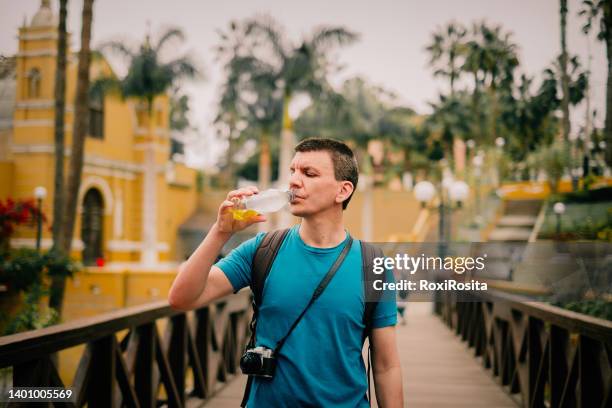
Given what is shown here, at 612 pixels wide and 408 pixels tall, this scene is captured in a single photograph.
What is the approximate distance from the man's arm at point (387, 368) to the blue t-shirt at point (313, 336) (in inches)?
3.4

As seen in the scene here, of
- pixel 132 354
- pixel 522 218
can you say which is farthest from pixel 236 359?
pixel 522 218

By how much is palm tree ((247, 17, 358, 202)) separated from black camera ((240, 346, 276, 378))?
18.8 meters

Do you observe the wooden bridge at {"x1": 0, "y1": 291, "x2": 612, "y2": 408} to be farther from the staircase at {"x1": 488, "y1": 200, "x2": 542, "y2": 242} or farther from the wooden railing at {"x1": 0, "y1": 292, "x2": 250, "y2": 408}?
the staircase at {"x1": 488, "y1": 200, "x2": 542, "y2": 242}

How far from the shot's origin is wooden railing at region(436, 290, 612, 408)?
11.5 feet

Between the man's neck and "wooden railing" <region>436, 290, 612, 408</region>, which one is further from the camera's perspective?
"wooden railing" <region>436, 290, 612, 408</region>

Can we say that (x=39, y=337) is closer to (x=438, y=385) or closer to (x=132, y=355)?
(x=132, y=355)

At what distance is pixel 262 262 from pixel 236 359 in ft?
17.8

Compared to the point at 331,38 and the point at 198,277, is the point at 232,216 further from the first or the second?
the point at 331,38

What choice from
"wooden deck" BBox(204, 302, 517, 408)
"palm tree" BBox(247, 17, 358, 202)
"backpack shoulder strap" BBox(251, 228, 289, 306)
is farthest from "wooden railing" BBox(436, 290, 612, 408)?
"palm tree" BBox(247, 17, 358, 202)

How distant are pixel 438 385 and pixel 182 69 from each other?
19.1 meters

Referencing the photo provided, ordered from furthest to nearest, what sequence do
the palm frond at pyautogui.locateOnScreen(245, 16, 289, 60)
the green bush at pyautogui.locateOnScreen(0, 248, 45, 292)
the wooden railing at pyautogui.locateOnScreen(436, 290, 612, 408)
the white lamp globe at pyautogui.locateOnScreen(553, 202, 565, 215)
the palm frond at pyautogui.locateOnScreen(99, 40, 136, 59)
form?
the palm frond at pyautogui.locateOnScreen(99, 40, 136, 59) → the palm frond at pyautogui.locateOnScreen(245, 16, 289, 60) → the green bush at pyautogui.locateOnScreen(0, 248, 45, 292) → the white lamp globe at pyautogui.locateOnScreen(553, 202, 565, 215) → the wooden railing at pyautogui.locateOnScreen(436, 290, 612, 408)

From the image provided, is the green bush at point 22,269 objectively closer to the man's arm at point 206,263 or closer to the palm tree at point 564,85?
the palm tree at point 564,85

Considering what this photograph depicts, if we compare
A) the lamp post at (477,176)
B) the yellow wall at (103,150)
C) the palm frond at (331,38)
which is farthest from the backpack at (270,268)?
the palm frond at (331,38)

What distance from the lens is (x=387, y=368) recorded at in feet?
7.31
